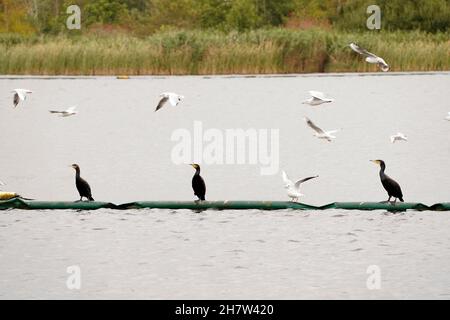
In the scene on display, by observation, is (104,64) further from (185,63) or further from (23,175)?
(23,175)

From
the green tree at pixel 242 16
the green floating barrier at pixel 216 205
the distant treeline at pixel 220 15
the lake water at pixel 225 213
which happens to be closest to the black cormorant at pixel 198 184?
the green floating barrier at pixel 216 205

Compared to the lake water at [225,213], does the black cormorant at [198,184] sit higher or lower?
higher

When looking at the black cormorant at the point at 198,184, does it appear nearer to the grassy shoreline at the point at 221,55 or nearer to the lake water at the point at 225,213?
the lake water at the point at 225,213

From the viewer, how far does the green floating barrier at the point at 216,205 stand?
47.1ft

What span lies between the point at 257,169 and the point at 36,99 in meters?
16.8

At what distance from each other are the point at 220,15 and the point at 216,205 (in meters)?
38.3

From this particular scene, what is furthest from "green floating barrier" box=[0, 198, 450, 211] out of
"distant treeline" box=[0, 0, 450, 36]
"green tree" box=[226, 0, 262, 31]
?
"green tree" box=[226, 0, 262, 31]

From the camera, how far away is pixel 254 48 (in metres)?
34.9

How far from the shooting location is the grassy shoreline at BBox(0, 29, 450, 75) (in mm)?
34594

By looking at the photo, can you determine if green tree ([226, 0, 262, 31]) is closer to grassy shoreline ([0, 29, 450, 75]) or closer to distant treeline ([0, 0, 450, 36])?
distant treeline ([0, 0, 450, 36])

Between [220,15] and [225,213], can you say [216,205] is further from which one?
[220,15]

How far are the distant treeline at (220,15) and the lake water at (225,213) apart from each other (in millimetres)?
10755

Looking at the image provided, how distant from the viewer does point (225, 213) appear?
15.0 m
